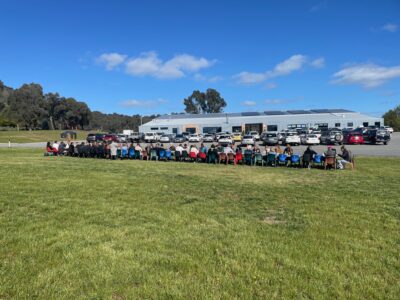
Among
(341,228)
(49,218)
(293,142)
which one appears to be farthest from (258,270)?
(293,142)

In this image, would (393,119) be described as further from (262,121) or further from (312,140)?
(312,140)

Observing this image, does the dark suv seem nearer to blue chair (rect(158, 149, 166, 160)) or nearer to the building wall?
blue chair (rect(158, 149, 166, 160))

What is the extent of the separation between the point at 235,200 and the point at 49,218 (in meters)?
3.85

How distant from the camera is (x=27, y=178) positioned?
415 inches

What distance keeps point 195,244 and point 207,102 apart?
140930mm

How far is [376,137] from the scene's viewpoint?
117 ft

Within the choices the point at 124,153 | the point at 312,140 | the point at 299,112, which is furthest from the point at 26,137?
the point at 299,112

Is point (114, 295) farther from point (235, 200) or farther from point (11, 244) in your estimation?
point (235, 200)

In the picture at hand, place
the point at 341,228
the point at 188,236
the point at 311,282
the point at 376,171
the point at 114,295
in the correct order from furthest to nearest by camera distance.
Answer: the point at 376,171 → the point at 341,228 → the point at 188,236 → the point at 311,282 → the point at 114,295

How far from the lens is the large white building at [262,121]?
6906 centimetres

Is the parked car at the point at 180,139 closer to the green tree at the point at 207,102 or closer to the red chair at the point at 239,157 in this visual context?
the red chair at the point at 239,157

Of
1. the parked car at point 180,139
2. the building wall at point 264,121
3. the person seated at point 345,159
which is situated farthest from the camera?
the building wall at point 264,121

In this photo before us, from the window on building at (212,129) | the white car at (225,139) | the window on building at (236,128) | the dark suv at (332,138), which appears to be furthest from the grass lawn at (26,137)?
the dark suv at (332,138)

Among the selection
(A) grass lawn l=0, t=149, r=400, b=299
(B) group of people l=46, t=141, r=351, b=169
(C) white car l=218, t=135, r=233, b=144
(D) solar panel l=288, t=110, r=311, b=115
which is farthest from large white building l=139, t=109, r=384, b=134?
(A) grass lawn l=0, t=149, r=400, b=299
